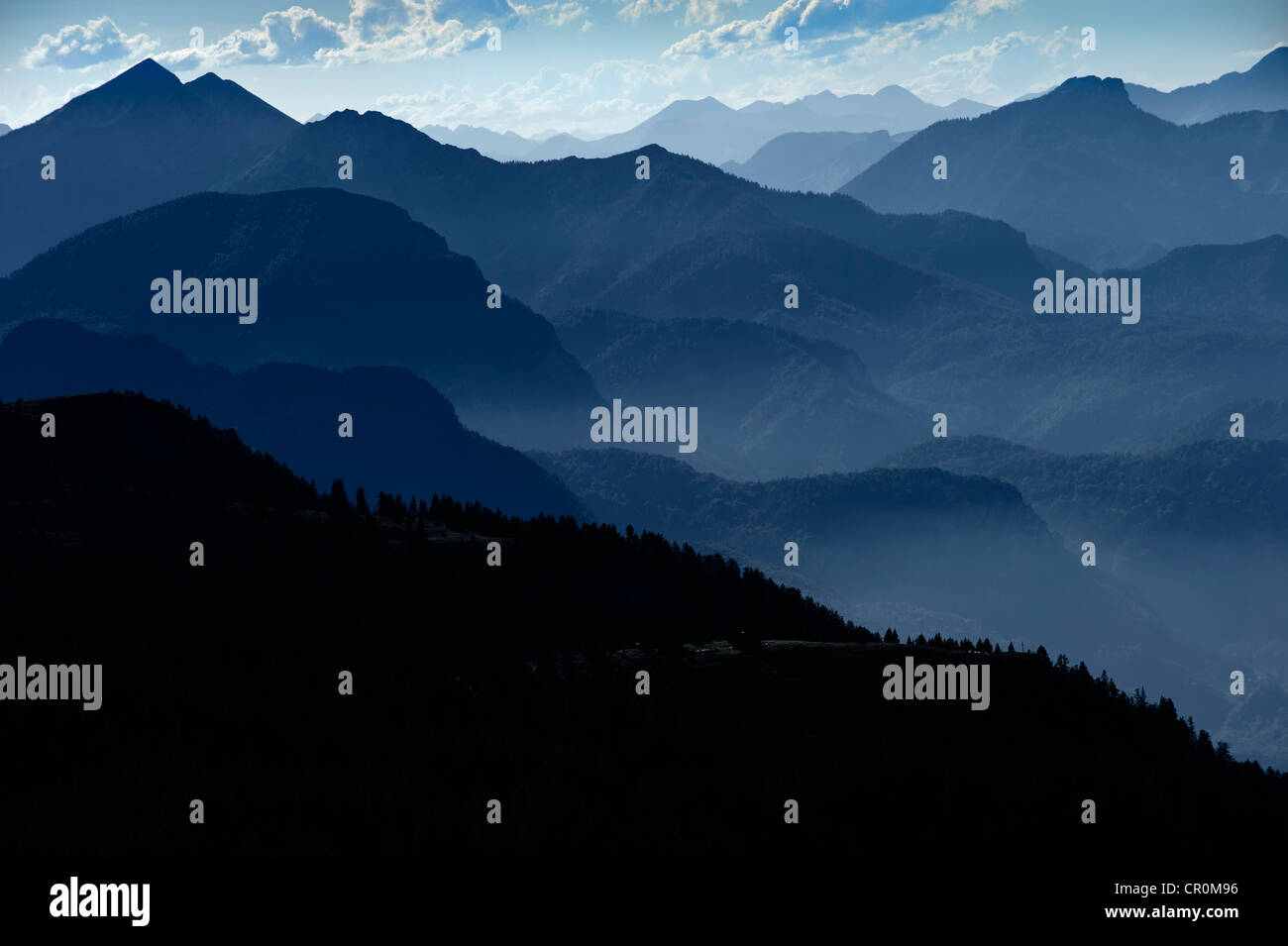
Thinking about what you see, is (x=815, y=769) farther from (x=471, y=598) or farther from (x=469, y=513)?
(x=469, y=513)

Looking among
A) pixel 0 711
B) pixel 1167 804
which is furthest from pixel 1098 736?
pixel 0 711
